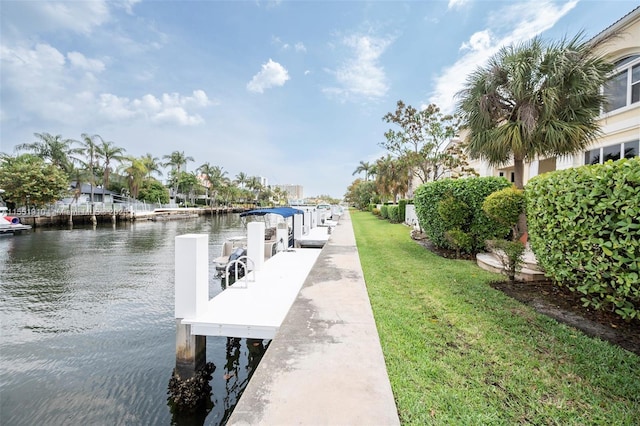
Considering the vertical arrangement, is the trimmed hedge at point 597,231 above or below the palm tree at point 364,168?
below

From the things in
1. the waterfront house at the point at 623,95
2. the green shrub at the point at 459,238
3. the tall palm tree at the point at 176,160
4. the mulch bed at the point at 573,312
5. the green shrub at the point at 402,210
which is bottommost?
the mulch bed at the point at 573,312

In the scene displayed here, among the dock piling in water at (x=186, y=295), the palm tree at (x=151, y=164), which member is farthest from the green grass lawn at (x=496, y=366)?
the palm tree at (x=151, y=164)

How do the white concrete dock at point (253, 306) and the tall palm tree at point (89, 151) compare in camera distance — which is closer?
the white concrete dock at point (253, 306)

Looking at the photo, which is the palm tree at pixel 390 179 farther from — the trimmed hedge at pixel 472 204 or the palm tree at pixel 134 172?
the palm tree at pixel 134 172

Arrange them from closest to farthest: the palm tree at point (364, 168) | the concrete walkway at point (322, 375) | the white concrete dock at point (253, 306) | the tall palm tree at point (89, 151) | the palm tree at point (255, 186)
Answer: the concrete walkway at point (322, 375) → the white concrete dock at point (253, 306) → the tall palm tree at point (89, 151) → the palm tree at point (364, 168) → the palm tree at point (255, 186)

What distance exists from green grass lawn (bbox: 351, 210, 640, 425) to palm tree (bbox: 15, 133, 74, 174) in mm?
50895

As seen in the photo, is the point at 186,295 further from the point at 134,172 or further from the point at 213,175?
the point at 213,175

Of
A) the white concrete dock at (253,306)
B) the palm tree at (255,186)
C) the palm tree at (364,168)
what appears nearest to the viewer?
the white concrete dock at (253,306)

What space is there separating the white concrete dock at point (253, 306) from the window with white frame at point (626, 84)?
41.0 ft

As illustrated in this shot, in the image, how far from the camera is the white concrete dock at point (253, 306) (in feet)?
13.3

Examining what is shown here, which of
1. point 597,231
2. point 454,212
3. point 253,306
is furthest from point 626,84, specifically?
point 253,306

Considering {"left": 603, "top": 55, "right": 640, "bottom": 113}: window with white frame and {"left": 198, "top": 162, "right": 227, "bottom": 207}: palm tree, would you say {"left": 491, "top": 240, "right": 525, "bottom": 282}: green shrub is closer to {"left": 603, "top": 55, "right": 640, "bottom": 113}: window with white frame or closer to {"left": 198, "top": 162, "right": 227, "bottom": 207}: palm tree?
{"left": 603, "top": 55, "right": 640, "bottom": 113}: window with white frame

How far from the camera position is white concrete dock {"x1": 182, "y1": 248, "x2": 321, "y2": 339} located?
4.06m

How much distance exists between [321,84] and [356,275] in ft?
75.2
